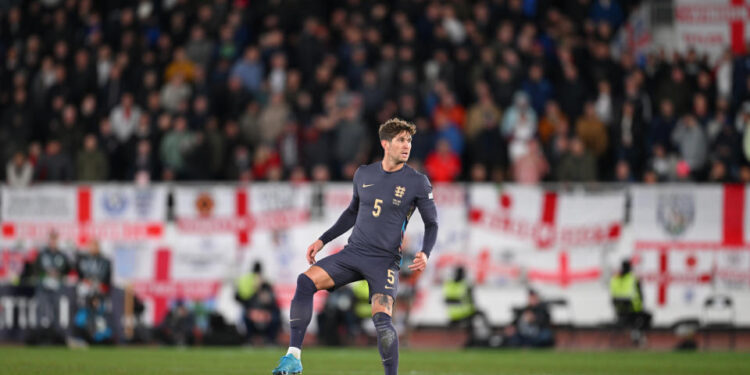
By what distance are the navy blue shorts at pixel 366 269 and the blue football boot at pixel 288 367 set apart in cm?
86

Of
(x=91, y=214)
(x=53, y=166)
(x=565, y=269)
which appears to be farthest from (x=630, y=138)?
(x=53, y=166)

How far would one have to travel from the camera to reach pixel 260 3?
26250 millimetres

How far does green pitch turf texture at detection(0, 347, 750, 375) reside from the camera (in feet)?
46.4

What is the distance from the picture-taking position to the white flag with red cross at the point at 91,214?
2156cm

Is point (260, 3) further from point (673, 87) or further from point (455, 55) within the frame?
point (673, 87)

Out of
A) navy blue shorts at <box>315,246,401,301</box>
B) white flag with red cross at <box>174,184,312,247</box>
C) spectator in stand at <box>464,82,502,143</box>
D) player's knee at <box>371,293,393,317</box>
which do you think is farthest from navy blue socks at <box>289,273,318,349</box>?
spectator in stand at <box>464,82,502,143</box>

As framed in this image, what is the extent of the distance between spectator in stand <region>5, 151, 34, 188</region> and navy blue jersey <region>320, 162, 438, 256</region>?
12786mm

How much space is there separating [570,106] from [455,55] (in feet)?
8.74

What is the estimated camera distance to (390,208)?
10.6 m

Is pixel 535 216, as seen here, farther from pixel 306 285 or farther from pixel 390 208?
pixel 306 285

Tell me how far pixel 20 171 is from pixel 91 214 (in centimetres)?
167

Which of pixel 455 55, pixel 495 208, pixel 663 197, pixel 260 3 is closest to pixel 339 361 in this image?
pixel 495 208

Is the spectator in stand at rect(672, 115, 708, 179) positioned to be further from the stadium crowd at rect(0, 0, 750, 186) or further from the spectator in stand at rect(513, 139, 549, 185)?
the spectator in stand at rect(513, 139, 549, 185)

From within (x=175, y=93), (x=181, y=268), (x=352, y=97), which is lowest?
(x=181, y=268)
